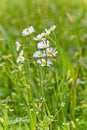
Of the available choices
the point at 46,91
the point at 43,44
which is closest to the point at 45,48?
the point at 43,44

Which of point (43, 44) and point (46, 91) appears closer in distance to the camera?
point (43, 44)

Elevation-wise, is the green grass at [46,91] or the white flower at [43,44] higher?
the white flower at [43,44]

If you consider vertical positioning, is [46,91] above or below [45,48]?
below

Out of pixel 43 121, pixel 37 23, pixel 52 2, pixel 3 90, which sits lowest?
pixel 43 121

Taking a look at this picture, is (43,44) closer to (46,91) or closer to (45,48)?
(45,48)

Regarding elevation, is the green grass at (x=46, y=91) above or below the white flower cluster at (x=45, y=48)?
below

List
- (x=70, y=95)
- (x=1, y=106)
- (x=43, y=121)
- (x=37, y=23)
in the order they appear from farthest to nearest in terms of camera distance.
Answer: (x=37, y=23)
(x=70, y=95)
(x=1, y=106)
(x=43, y=121)

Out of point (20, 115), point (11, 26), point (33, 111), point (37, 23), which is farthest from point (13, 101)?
point (11, 26)

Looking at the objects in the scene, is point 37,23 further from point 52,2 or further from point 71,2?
point 71,2

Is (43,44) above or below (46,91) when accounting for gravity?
above

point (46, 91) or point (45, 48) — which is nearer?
point (45, 48)

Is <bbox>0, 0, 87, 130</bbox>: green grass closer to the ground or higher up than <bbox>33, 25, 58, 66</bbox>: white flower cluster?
closer to the ground
